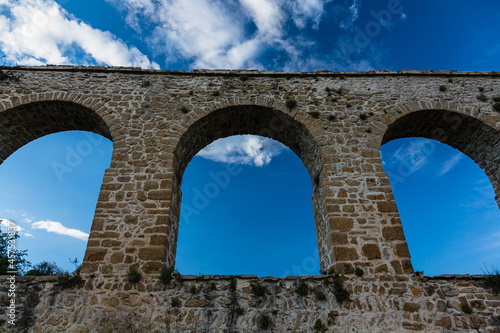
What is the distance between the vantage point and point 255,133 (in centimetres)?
815

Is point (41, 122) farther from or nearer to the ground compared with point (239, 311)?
farther from the ground

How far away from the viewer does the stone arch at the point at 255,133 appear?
6320 mm

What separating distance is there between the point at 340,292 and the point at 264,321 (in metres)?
1.47

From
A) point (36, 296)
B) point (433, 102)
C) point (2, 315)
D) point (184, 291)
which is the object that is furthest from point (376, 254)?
point (2, 315)

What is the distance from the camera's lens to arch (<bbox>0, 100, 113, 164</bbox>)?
23.1 feet

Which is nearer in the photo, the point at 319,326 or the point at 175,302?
the point at 319,326

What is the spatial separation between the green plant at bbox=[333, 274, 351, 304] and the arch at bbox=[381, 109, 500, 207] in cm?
413

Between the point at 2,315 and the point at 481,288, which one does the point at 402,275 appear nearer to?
the point at 481,288

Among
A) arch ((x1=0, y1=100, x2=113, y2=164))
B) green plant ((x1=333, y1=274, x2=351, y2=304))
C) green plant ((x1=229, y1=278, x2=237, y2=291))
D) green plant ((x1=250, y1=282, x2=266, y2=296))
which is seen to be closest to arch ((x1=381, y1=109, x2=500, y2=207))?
green plant ((x1=333, y1=274, x2=351, y2=304))

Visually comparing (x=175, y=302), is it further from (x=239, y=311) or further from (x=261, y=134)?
(x=261, y=134)

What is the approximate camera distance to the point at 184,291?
4.97 meters

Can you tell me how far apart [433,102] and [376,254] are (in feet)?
15.4

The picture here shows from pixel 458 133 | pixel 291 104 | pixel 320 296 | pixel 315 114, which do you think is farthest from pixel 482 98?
pixel 320 296

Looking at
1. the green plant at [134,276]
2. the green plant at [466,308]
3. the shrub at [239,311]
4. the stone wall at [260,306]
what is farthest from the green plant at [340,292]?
the green plant at [134,276]
